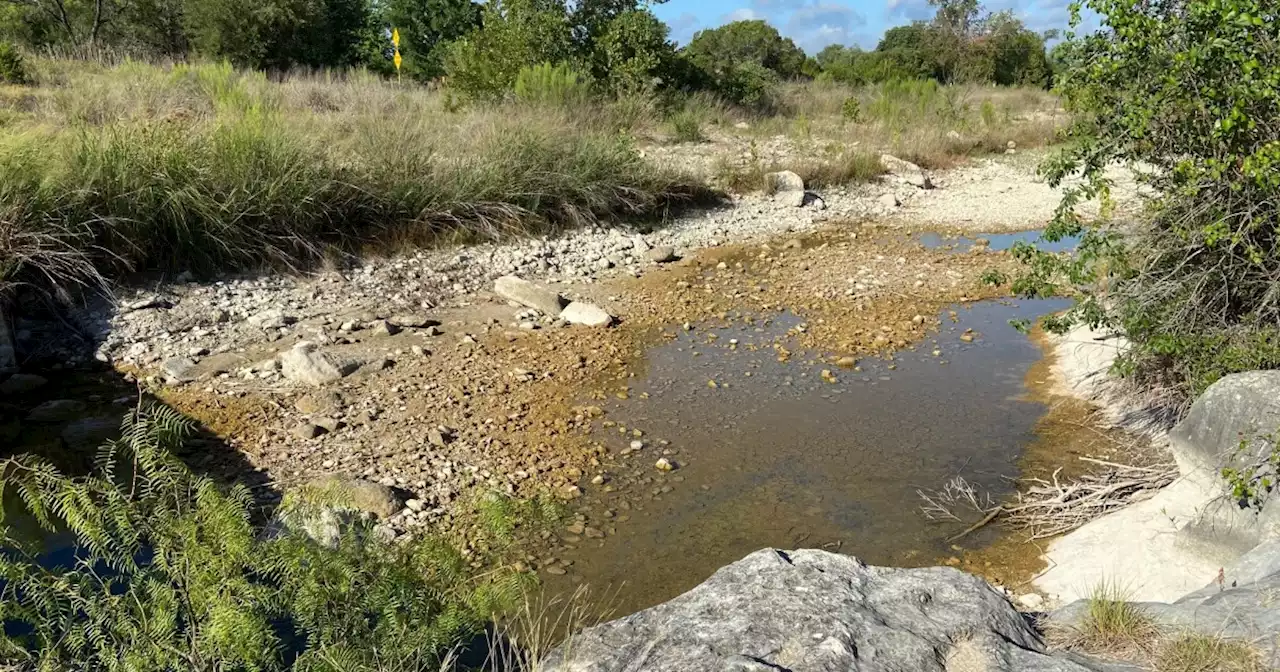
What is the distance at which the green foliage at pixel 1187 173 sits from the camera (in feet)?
12.3

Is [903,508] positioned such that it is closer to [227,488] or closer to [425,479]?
[425,479]

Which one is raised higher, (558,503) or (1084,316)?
(1084,316)

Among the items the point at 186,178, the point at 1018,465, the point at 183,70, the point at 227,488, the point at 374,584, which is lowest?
the point at 227,488

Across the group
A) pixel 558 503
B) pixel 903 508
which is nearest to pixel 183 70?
pixel 558 503

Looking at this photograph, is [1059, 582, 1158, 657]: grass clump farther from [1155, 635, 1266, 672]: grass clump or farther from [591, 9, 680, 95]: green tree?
[591, 9, 680, 95]: green tree

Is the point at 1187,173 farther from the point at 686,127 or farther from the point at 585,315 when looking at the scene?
the point at 686,127

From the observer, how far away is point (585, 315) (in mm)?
7328

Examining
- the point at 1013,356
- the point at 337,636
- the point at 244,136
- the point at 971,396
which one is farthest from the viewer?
the point at 244,136

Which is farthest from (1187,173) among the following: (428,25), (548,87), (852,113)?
(428,25)

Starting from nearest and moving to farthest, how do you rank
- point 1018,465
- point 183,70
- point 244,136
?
1. point 1018,465
2. point 244,136
3. point 183,70

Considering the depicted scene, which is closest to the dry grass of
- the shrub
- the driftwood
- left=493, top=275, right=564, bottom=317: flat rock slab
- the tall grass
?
the driftwood

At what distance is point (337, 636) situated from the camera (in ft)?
7.97

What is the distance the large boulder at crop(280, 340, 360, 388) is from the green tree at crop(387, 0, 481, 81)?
16.4 metres

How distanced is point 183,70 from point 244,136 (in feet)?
21.8
